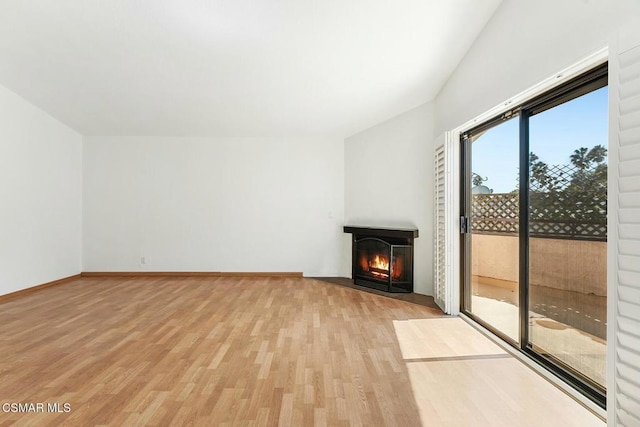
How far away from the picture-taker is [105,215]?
6363mm

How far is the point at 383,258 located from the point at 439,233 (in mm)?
1203

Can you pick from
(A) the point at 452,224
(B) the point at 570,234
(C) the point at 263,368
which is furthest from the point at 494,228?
(C) the point at 263,368

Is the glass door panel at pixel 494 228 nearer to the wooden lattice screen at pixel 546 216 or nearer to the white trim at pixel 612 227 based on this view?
the wooden lattice screen at pixel 546 216

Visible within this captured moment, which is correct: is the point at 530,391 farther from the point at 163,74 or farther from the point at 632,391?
the point at 163,74

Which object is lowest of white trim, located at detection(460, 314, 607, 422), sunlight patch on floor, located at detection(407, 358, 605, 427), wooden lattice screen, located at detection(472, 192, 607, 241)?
sunlight patch on floor, located at detection(407, 358, 605, 427)

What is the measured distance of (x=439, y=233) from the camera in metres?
4.38

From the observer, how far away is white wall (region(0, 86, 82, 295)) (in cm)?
479

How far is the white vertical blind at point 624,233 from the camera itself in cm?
162

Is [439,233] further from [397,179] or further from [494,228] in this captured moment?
→ [397,179]

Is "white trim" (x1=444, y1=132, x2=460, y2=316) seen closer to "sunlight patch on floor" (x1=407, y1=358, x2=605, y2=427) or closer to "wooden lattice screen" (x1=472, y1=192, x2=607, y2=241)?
"wooden lattice screen" (x1=472, y1=192, x2=607, y2=241)

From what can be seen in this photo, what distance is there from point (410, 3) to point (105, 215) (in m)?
6.07

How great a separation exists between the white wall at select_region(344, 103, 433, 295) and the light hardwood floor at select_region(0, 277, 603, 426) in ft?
3.81

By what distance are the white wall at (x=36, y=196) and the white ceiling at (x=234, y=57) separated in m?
0.38

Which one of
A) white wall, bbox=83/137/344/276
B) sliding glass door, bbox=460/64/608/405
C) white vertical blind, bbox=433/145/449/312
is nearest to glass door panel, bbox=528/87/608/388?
sliding glass door, bbox=460/64/608/405
